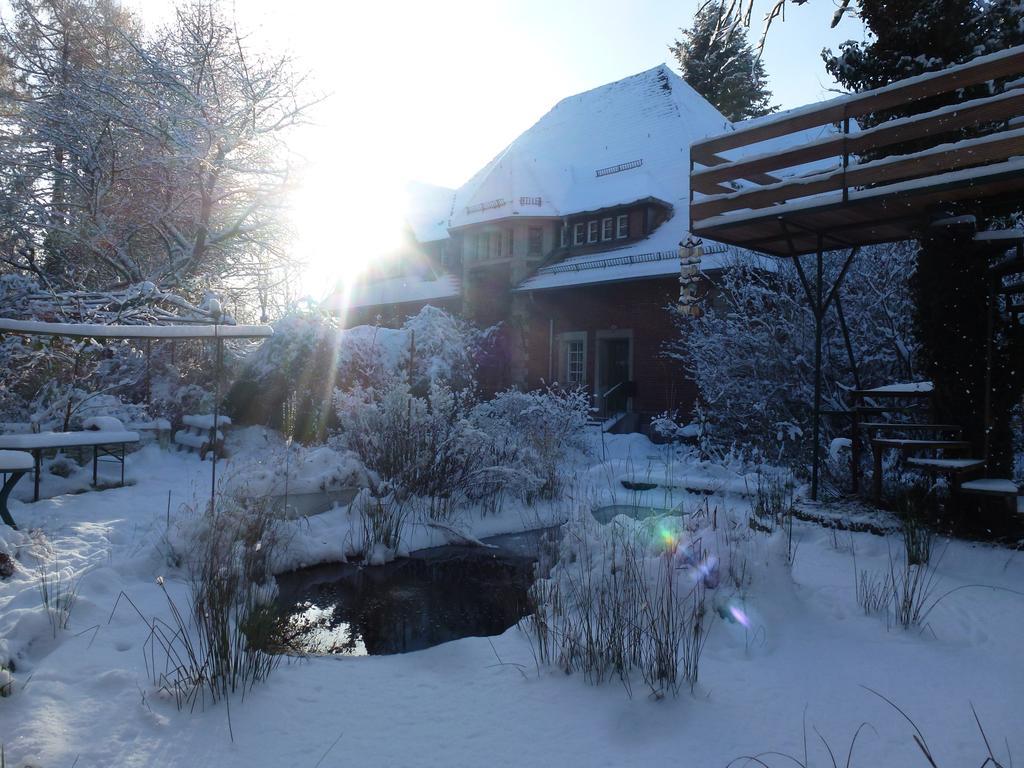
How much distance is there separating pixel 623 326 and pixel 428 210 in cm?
1069

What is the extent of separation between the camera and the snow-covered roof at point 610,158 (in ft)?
57.5

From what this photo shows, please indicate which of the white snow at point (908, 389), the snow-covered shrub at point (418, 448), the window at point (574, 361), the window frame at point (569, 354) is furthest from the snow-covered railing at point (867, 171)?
the window at point (574, 361)

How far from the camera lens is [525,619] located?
4.09 m

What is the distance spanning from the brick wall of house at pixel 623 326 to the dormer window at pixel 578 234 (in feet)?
5.02

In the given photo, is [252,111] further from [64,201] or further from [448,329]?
[448,329]

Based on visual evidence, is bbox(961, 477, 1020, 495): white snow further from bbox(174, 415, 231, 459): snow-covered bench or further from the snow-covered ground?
bbox(174, 415, 231, 459): snow-covered bench

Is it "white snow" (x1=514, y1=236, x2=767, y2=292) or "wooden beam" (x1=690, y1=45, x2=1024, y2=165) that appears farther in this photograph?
"white snow" (x1=514, y1=236, x2=767, y2=292)

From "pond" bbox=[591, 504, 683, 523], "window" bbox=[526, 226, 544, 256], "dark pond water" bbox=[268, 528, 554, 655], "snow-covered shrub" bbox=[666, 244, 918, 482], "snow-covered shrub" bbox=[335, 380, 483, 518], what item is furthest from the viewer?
"window" bbox=[526, 226, 544, 256]

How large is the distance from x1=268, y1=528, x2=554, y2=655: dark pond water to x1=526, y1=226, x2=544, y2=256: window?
1347cm

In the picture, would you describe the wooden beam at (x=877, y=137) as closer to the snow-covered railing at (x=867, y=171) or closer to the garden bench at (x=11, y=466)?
the snow-covered railing at (x=867, y=171)

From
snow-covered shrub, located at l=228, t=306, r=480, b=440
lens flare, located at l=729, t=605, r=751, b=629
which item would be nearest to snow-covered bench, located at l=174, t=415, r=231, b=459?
snow-covered shrub, located at l=228, t=306, r=480, b=440

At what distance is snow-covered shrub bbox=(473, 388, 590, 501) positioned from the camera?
27.2 feet

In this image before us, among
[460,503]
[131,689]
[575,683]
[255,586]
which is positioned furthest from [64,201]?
[575,683]

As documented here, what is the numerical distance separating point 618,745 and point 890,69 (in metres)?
10.3
